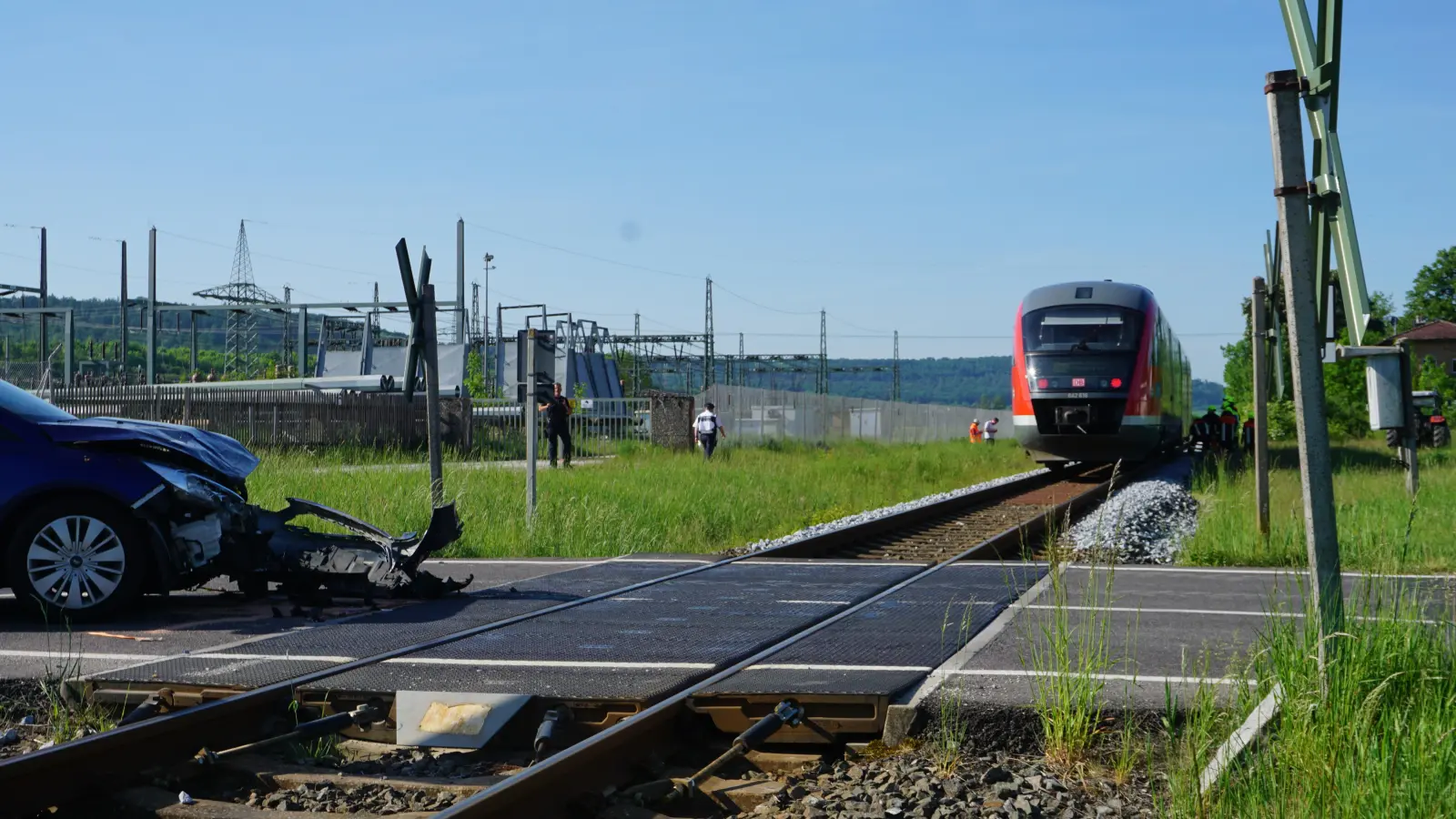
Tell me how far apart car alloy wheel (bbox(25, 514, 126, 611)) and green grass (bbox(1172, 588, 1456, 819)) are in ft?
21.7

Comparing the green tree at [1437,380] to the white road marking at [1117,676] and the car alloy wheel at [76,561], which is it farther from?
the car alloy wheel at [76,561]

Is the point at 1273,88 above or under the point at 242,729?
above

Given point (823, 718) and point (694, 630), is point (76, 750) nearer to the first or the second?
point (823, 718)

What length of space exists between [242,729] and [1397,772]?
4267 millimetres

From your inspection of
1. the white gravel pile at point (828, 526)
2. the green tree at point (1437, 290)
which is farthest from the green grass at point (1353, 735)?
the green tree at point (1437, 290)

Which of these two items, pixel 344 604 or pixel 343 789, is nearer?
pixel 343 789

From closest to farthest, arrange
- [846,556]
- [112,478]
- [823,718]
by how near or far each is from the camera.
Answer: [823,718]
[112,478]
[846,556]

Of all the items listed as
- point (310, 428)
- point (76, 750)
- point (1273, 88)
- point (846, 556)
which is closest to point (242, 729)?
point (76, 750)

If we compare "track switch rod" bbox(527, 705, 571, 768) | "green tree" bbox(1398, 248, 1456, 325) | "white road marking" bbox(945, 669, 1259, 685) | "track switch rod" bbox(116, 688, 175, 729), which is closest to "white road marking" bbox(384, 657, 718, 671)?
"track switch rod" bbox(527, 705, 571, 768)

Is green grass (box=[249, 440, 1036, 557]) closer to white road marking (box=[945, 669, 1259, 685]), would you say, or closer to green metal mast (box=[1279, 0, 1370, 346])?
white road marking (box=[945, 669, 1259, 685])

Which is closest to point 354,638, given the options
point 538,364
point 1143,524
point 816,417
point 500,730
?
point 500,730

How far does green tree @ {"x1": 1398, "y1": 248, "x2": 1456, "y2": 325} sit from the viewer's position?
115375mm

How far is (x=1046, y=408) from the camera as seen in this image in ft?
81.7

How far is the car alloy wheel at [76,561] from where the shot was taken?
865 cm
